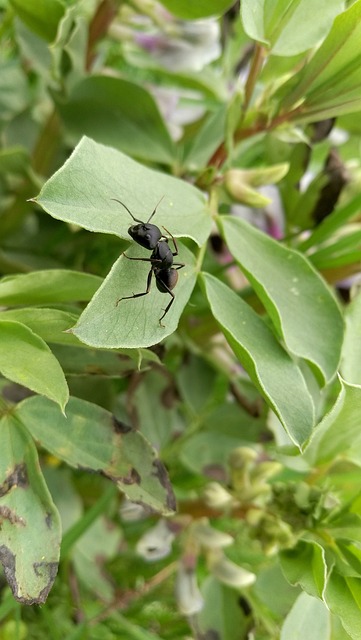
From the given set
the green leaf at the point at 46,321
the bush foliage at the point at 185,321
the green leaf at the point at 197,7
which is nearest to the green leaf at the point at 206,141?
the bush foliage at the point at 185,321

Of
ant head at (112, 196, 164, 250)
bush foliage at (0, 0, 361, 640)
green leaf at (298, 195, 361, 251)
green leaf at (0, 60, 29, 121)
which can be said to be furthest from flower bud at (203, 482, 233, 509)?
green leaf at (0, 60, 29, 121)

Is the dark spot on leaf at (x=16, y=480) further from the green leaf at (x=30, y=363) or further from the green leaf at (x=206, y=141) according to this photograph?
the green leaf at (x=206, y=141)

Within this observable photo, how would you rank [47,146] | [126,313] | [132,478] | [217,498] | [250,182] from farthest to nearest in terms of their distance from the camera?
[47,146] < [217,498] < [250,182] < [132,478] < [126,313]

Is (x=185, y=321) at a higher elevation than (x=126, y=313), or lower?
lower

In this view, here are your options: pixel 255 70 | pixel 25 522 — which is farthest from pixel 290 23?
pixel 25 522

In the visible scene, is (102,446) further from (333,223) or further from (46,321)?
(333,223)

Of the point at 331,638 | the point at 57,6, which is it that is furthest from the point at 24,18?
the point at 331,638

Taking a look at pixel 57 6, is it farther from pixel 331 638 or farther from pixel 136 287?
pixel 331 638
